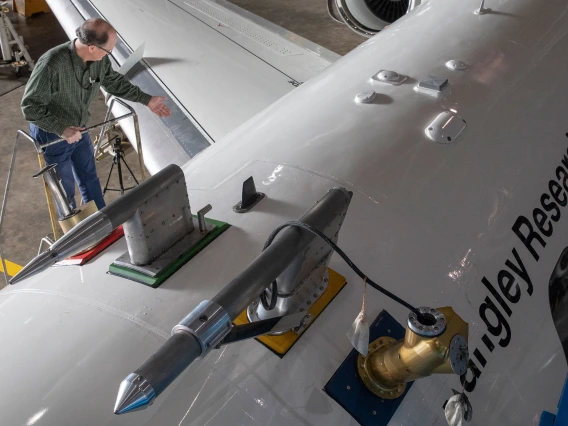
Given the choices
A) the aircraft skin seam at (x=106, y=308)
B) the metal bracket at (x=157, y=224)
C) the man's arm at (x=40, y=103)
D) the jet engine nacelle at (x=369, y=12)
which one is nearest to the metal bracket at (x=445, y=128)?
the metal bracket at (x=157, y=224)

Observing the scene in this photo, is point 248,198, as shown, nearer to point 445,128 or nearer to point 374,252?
point 374,252

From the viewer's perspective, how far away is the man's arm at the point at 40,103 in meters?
4.10

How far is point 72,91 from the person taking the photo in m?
4.35

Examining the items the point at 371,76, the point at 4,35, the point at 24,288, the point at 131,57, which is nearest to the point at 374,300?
the point at 24,288

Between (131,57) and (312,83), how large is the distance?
111 inches

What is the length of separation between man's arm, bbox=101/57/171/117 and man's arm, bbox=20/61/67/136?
1.74 ft

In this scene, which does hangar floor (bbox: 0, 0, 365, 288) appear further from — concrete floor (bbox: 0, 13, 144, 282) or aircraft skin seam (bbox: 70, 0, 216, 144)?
aircraft skin seam (bbox: 70, 0, 216, 144)

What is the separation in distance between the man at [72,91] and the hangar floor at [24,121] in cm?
178

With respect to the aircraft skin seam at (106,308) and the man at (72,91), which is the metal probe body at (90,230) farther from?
the man at (72,91)

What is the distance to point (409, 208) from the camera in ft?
8.21

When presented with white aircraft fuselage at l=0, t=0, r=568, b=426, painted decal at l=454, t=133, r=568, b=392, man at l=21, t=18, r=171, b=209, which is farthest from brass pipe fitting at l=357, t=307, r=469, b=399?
man at l=21, t=18, r=171, b=209

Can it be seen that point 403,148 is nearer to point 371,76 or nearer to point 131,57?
point 371,76

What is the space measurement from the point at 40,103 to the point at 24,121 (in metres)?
4.85

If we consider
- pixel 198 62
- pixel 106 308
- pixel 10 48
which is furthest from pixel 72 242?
pixel 10 48
